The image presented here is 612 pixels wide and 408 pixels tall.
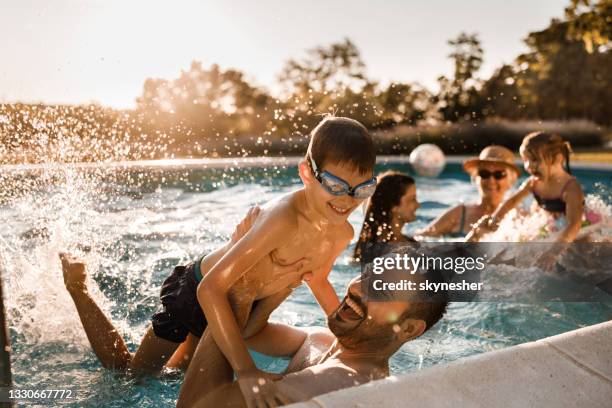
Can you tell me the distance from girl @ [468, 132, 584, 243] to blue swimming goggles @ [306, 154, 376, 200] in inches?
138

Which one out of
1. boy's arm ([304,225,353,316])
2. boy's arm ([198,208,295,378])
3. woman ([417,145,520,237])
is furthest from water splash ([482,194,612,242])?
boy's arm ([198,208,295,378])

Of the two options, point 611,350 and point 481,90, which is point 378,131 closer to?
point 481,90

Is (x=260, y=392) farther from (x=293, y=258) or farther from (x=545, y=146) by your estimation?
(x=545, y=146)

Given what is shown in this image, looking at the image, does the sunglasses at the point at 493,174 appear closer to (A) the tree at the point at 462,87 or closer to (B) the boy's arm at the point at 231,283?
(B) the boy's arm at the point at 231,283

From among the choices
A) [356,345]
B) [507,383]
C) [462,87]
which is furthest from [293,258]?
[462,87]

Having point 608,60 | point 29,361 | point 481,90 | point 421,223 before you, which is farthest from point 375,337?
point 608,60

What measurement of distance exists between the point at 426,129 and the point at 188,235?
18065 mm

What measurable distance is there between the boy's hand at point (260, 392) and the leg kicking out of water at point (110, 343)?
4.39ft

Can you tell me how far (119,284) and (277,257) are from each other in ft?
12.1

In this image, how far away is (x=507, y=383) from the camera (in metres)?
1.86

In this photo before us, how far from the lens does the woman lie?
21.8ft

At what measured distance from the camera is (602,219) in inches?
241

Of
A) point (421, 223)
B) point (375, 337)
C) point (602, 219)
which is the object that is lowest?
point (421, 223)

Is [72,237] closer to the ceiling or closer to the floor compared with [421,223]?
closer to the ceiling
